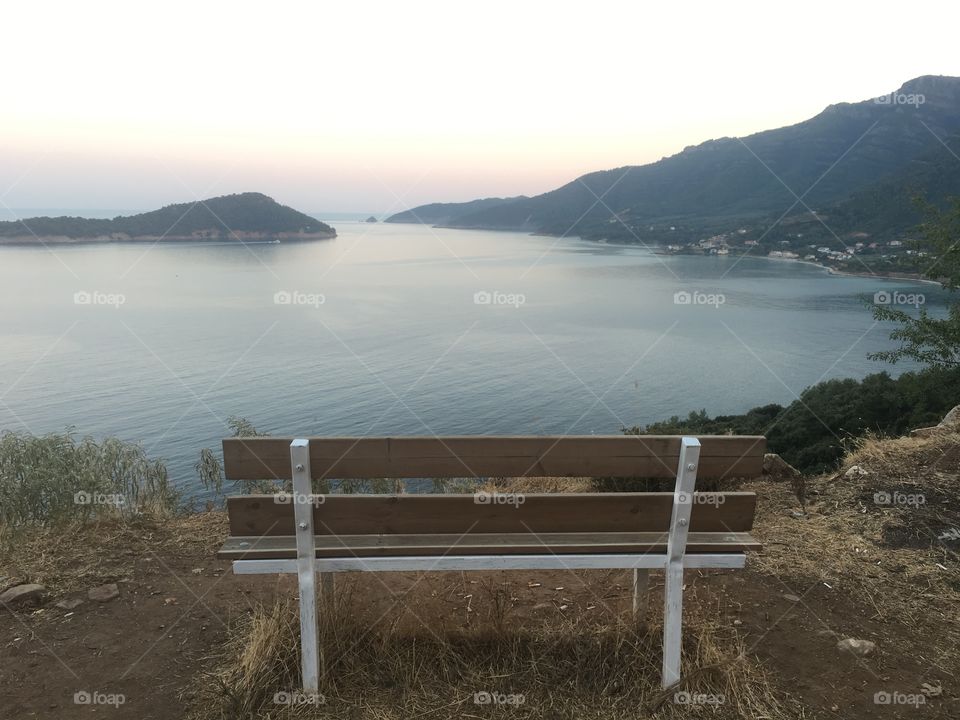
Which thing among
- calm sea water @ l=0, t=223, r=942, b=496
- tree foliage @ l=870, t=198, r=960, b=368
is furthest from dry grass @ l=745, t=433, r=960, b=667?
calm sea water @ l=0, t=223, r=942, b=496

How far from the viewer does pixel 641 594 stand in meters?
3.12

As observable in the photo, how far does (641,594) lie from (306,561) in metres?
1.60

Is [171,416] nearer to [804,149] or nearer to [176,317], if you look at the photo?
[176,317]

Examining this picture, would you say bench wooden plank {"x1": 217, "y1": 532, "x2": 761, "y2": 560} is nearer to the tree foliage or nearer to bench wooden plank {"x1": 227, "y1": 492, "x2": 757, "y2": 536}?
bench wooden plank {"x1": 227, "y1": 492, "x2": 757, "y2": 536}

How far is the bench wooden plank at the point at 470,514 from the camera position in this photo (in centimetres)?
263

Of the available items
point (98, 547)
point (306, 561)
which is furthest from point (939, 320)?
point (98, 547)

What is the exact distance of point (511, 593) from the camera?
149 inches

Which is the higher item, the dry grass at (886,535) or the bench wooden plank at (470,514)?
the bench wooden plank at (470,514)

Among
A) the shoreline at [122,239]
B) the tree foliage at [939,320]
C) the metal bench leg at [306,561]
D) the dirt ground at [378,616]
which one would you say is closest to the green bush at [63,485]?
the dirt ground at [378,616]

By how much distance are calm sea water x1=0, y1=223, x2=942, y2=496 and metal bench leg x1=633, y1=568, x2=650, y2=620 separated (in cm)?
1763

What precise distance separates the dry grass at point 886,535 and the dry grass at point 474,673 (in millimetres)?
1251

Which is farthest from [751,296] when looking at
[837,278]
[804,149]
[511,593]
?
[804,149]

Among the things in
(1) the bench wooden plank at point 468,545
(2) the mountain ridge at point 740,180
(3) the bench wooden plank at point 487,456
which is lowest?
(1) the bench wooden plank at point 468,545

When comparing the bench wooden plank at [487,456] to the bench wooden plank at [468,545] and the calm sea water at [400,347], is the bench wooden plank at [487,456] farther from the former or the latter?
the calm sea water at [400,347]
